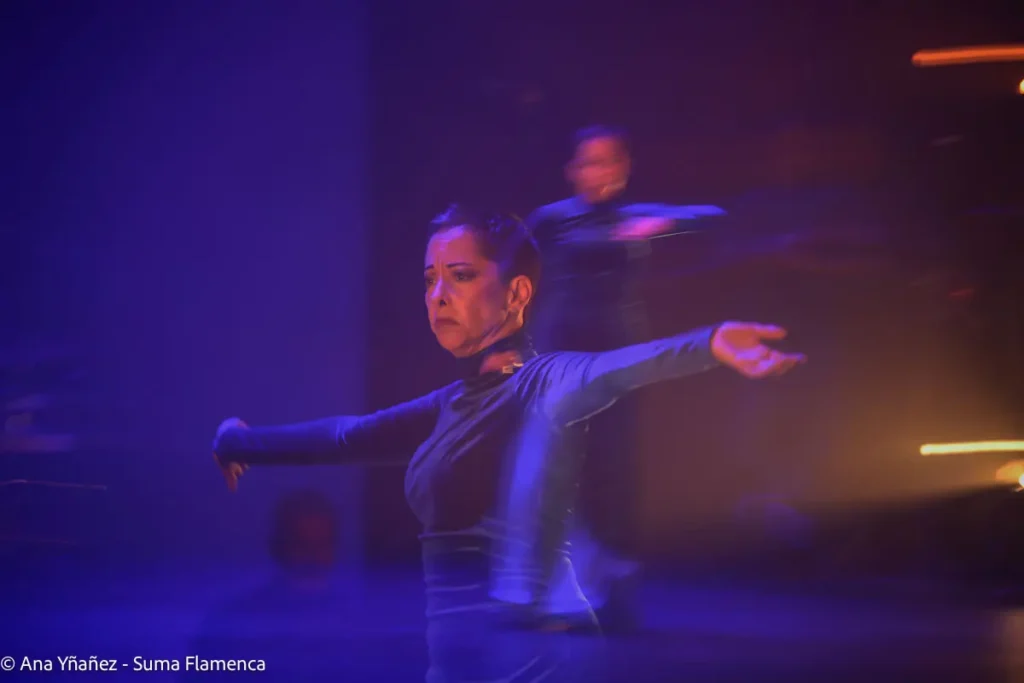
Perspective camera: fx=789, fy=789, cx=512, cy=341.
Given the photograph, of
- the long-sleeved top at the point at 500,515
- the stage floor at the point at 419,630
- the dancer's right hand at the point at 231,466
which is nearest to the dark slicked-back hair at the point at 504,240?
the long-sleeved top at the point at 500,515

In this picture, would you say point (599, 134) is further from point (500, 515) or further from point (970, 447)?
point (970, 447)

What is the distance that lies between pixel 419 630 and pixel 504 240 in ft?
3.84

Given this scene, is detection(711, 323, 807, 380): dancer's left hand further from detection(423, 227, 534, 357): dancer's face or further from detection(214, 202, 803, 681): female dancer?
detection(423, 227, 534, 357): dancer's face

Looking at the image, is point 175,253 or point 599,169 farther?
point 175,253

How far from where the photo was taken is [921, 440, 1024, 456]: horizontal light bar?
244 centimetres

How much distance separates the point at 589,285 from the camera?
2232 mm

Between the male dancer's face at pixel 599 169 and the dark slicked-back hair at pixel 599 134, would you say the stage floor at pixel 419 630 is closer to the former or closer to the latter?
the male dancer's face at pixel 599 169

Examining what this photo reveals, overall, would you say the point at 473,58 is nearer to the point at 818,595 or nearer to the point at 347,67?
the point at 347,67

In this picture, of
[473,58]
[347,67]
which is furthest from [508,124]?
[347,67]

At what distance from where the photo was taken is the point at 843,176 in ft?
8.11

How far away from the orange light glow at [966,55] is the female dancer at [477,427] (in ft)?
3.78

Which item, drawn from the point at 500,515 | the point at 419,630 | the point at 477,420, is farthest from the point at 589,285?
the point at 419,630

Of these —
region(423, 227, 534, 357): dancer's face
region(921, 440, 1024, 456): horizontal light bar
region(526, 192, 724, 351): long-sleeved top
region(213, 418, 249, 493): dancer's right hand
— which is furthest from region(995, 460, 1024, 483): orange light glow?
region(213, 418, 249, 493): dancer's right hand

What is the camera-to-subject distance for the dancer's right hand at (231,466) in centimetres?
248
